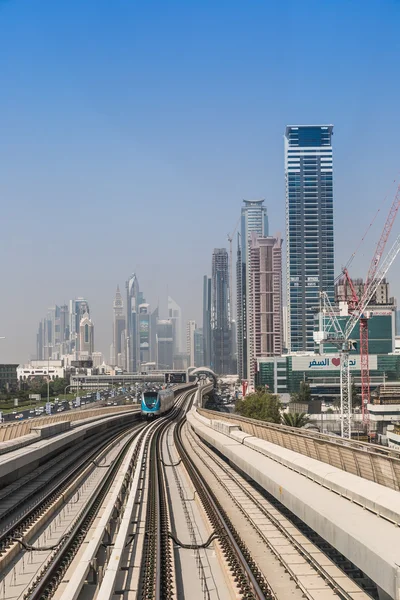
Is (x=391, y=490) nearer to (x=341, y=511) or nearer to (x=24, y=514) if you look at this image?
(x=341, y=511)

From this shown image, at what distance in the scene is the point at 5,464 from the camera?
21.4 metres

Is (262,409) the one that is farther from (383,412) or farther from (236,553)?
(236,553)

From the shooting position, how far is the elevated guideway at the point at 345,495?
30.8ft

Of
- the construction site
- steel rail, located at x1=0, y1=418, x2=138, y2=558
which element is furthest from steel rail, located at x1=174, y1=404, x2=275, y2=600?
the construction site

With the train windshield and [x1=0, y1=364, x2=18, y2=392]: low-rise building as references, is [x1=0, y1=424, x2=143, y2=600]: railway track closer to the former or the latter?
the train windshield

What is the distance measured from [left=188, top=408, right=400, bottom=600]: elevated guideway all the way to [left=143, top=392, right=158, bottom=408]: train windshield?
5137 cm

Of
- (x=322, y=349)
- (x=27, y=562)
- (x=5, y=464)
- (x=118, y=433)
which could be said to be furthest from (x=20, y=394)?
(x=27, y=562)

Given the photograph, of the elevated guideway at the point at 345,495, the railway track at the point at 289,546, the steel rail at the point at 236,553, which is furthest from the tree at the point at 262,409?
the elevated guideway at the point at 345,495

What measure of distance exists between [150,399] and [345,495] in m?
62.2

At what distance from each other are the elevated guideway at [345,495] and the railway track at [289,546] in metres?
0.81

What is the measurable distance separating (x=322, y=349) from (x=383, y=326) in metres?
15.1

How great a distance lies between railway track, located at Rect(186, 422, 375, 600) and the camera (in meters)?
11.8

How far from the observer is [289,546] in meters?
15.2

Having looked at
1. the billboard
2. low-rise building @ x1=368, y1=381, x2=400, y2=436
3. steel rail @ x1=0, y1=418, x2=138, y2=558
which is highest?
the billboard
